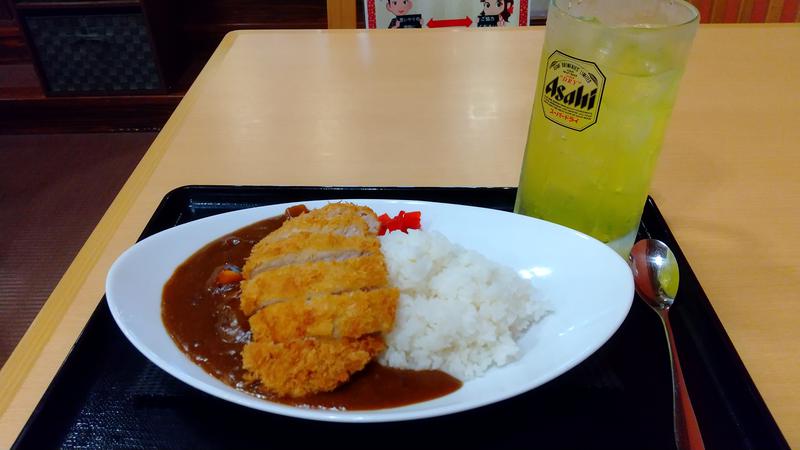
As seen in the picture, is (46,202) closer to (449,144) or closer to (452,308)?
(449,144)

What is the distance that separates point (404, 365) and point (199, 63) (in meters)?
3.67

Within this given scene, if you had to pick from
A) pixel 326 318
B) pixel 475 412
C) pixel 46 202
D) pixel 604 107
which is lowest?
pixel 46 202

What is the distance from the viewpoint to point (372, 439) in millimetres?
790

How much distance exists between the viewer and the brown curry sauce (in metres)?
0.82

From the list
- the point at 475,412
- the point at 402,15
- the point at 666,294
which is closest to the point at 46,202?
the point at 402,15

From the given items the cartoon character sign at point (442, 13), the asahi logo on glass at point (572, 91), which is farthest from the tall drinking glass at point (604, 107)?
the cartoon character sign at point (442, 13)

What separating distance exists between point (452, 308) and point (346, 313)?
20 cm

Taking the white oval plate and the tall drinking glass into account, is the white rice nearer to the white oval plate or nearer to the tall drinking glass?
the white oval plate

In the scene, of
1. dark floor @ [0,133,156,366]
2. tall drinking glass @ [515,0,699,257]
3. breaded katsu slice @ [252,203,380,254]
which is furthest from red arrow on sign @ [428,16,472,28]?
dark floor @ [0,133,156,366]

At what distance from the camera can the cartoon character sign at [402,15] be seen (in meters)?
2.31

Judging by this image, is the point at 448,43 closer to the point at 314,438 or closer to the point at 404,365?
the point at 404,365

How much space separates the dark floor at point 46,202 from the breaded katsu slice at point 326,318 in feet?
5.65

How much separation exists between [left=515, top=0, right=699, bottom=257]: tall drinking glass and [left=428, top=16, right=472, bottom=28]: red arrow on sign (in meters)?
1.39

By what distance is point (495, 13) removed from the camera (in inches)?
93.0
